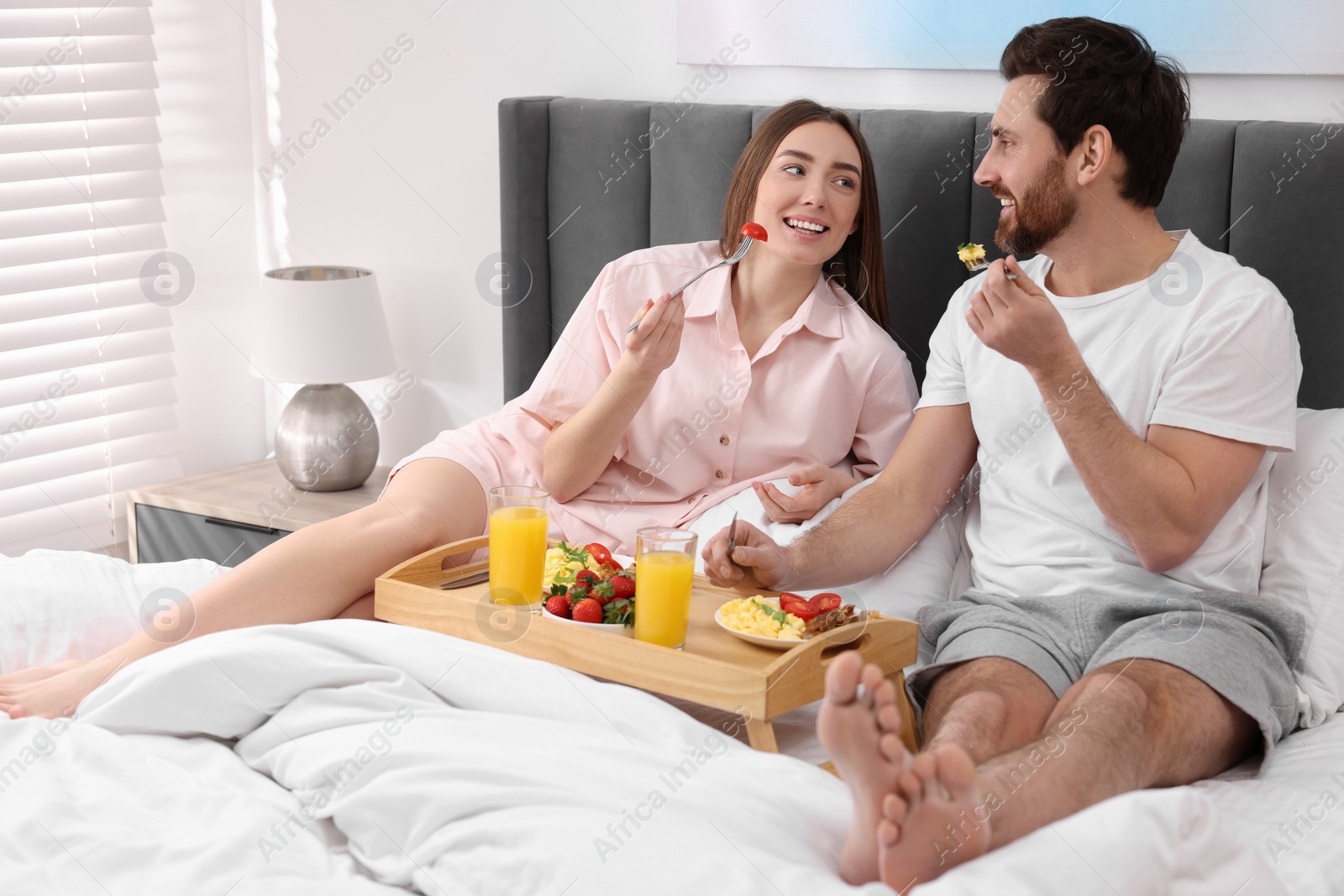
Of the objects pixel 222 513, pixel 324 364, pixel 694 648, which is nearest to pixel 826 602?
pixel 694 648

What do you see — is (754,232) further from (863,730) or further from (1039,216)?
(863,730)

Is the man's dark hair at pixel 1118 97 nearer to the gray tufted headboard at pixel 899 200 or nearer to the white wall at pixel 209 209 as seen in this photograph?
the gray tufted headboard at pixel 899 200

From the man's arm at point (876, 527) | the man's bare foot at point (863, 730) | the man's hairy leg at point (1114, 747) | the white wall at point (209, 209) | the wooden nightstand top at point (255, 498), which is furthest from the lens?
the white wall at point (209, 209)

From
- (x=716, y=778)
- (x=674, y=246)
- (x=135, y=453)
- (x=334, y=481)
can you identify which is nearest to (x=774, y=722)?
(x=716, y=778)

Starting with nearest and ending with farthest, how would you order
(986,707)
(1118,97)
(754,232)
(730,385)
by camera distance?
(986,707) → (1118,97) → (754,232) → (730,385)

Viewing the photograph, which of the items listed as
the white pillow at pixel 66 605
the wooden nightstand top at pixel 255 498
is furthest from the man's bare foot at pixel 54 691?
the wooden nightstand top at pixel 255 498

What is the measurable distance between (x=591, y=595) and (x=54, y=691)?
68cm

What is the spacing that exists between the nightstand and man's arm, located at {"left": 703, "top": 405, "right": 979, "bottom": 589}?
123 cm

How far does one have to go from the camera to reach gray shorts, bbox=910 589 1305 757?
4.82ft

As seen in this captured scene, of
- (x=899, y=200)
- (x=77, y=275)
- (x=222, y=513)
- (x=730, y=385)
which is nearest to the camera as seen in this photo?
(x=730, y=385)

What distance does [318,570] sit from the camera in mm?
1838

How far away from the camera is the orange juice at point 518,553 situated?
65.3 inches

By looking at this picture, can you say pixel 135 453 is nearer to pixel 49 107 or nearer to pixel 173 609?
pixel 49 107

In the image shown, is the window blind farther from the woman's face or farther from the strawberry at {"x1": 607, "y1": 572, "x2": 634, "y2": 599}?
the strawberry at {"x1": 607, "y1": 572, "x2": 634, "y2": 599}
